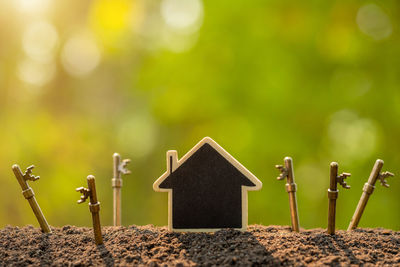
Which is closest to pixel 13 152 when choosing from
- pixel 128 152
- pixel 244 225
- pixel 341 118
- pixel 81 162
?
pixel 81 162

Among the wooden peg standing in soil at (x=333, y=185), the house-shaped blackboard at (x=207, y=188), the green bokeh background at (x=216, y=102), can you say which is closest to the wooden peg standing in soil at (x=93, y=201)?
the house-shaped blackboard at (x=207, y=188)

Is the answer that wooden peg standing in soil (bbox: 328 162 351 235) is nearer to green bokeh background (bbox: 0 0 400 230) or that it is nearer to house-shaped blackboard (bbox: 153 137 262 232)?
house-shaped blackboard (bbox: 153 137 262 232)

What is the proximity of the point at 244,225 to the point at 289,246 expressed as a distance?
43cm

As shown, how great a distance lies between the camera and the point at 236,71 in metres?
8.69

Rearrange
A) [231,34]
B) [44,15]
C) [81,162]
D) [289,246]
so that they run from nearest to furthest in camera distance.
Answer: [289,246], [231,34], [44,15], [81,162]

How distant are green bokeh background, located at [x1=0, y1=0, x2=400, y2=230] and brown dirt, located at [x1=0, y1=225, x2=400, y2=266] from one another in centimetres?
520

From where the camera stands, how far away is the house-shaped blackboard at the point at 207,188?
3.31 m

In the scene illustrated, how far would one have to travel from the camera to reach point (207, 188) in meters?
3.31

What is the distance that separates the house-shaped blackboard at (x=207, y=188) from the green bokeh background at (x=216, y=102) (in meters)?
5.25

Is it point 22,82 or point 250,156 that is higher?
point 22,82

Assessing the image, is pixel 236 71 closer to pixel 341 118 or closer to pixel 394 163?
pixel 341 118

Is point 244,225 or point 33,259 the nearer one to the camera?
point 33,259

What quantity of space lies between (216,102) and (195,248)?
6100 mm

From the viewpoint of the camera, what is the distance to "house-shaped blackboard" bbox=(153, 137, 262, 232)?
10.8 ft
